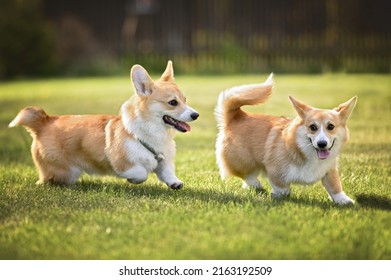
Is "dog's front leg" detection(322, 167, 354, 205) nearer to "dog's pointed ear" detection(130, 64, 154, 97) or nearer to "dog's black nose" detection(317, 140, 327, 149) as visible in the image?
"dog's black nose" detection(317, 140, 327, 149)

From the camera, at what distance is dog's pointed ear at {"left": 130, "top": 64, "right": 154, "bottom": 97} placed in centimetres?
420

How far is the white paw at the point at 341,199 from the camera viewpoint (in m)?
3.95

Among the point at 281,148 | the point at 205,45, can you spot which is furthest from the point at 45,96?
the point at 281,148

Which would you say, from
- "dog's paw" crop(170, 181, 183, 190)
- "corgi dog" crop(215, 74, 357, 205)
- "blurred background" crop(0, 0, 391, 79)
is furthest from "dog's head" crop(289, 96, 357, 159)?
"blurred background" crop(0, 0, 391, 79)

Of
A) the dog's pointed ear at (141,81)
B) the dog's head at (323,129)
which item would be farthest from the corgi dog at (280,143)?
the dog's pointed ear at (141,81)

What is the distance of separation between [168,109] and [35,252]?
1.34 metres

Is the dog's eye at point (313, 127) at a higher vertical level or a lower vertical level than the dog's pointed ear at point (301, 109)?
lower

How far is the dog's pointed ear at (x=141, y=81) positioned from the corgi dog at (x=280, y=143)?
54 cm

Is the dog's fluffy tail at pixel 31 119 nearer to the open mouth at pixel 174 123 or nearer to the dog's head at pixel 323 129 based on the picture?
the open mouth at pixel 174 123

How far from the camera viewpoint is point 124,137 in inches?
170

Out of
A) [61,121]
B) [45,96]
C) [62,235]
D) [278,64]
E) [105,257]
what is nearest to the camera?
[105,257]

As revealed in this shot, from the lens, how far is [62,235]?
3.43 metres

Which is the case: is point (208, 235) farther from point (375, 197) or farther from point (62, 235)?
point (375, 197)

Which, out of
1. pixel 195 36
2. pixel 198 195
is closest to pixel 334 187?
pixel 198 195
